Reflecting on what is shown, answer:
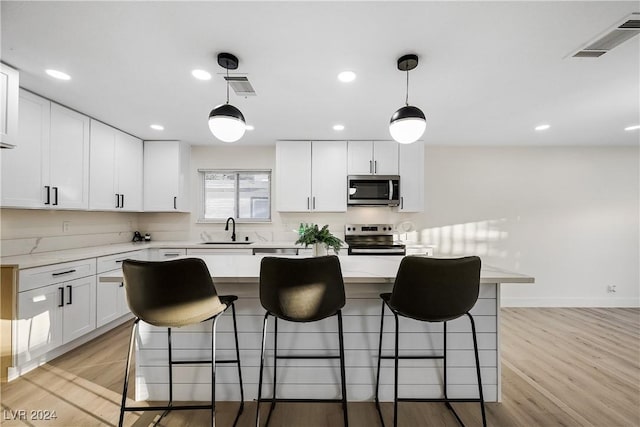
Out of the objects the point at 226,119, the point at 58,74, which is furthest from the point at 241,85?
the point at 58,74

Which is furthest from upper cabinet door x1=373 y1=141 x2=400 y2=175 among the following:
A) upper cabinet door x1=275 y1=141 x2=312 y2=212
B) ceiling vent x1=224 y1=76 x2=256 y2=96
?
ceiling vent x1=224 y1=76 x2=256 y2=96

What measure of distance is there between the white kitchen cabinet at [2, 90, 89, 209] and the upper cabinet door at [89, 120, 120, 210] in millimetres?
84

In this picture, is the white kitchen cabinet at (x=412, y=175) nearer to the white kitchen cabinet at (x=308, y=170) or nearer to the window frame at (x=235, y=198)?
the white kitchen cabinet at (x=308, y=170)

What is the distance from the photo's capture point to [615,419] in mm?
1819

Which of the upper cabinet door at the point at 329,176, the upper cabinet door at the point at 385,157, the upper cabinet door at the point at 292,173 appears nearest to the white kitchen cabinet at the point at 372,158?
the upper cabinet door at the point at 385,157

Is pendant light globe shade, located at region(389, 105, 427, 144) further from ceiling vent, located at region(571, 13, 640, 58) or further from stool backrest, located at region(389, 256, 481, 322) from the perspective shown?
ceiling vent, located at region(571, 13, 640, 58)

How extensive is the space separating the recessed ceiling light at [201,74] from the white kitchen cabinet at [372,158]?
7.39ft

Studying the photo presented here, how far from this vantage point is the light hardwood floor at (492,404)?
1.80 m

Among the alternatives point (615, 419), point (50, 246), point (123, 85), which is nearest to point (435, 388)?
point (615, 419)

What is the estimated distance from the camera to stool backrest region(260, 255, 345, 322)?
1.47 metres

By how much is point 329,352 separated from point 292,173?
2.65 meters

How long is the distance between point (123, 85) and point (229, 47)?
1.22 meters

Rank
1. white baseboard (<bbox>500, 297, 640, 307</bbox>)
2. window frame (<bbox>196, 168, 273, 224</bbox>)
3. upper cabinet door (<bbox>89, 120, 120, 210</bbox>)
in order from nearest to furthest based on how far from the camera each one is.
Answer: upper cabinet door (<bbox>89, 120, 120, 210</bbox>)
white baseboard (<bbox>500, 297, 640, 307</bbox>)
window frame (<bbox>196, 168, 273, 224</bbox>)

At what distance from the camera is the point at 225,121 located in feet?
6.05
